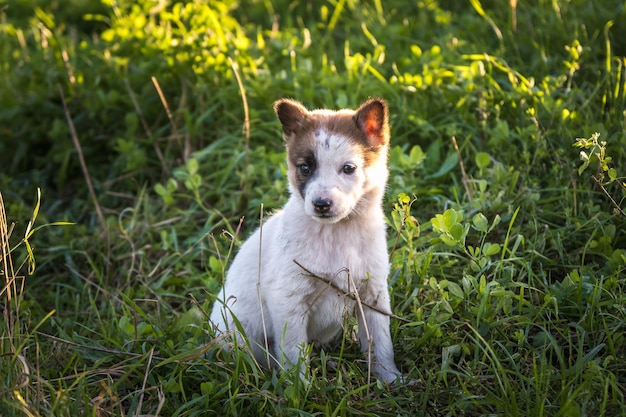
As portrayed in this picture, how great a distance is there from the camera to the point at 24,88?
6516 millimetres

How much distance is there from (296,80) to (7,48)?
3.13m

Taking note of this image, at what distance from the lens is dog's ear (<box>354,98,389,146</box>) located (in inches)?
150

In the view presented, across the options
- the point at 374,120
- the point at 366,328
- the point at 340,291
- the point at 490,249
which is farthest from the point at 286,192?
the point at 366,328

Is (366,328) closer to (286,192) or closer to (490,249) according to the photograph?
(490,249)

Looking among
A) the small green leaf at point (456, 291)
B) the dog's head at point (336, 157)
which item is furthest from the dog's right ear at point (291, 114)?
the small green leaf at point (456, 291)

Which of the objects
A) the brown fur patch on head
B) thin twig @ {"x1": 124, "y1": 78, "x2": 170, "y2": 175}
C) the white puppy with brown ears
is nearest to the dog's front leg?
the white puppy with brown ears

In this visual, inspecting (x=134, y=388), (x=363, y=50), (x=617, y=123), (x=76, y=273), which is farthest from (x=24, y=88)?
(x=617, y=123)

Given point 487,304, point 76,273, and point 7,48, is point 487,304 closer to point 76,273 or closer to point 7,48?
point 76,273

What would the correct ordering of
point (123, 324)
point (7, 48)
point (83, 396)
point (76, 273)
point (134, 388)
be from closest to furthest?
point (83, 396) → point (134, 388) → point (123, 324) → point (76, 273) → point (7, 48)

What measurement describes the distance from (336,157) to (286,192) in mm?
1648

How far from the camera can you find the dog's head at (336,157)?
3.58 meters

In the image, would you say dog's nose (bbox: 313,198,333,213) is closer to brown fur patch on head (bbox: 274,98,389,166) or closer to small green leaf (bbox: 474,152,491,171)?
brown fur patch on head (bbox: 274,98,389,166)

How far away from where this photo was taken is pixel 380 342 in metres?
3.78

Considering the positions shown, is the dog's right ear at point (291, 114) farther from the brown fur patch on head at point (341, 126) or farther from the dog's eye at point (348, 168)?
the dog's eye at point (348, 168)
